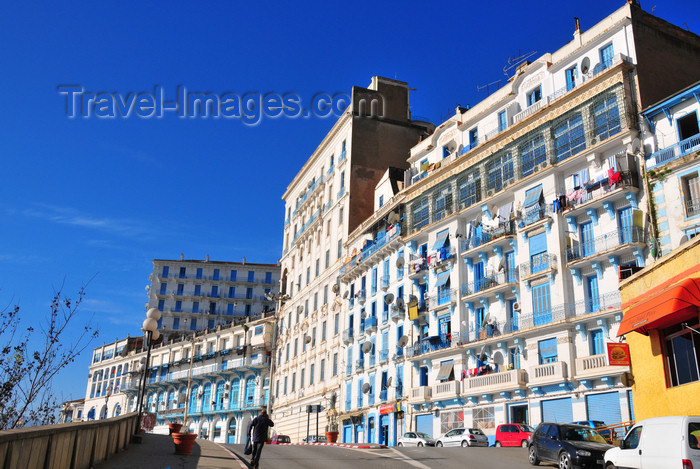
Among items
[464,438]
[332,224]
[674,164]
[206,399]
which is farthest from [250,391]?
[674,164]

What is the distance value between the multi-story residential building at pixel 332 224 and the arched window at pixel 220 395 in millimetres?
14952

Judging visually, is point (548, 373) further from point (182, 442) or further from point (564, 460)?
point (182, 442)

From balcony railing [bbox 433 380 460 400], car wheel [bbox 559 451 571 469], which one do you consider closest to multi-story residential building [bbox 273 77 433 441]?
balcony railing [bbox 433 380 460 400]

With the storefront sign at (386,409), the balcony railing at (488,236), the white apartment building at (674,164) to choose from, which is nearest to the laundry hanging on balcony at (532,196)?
the balcony railing at (488,236)

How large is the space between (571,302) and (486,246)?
7474 millimetres

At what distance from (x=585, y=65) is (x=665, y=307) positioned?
830 inches

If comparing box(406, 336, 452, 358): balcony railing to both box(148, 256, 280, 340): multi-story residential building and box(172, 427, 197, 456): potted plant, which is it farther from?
box(148, 256, 280, 340): multi-story residential building

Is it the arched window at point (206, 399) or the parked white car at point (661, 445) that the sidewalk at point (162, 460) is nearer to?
the parked white car at point (661, 445)

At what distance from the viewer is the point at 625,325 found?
20.1 metres

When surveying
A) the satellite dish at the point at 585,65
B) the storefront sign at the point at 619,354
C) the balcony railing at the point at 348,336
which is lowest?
the storefront sign at the point at 619,354

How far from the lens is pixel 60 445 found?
11.6 metres

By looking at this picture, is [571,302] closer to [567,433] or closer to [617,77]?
[617,77]

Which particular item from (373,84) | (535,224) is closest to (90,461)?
(535,224)

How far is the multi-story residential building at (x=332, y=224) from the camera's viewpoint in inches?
2276
